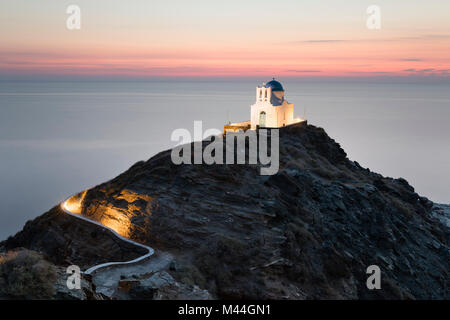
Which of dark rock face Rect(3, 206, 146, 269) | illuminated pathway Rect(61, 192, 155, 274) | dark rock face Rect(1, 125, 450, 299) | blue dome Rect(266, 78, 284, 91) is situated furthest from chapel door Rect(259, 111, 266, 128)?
dark rock face Rect(3, 206, 146, 269)

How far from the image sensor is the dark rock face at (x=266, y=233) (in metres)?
24.3

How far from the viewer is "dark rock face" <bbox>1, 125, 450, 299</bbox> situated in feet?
79.9

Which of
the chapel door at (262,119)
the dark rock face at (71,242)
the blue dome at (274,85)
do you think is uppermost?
the blue dome at (274,85)

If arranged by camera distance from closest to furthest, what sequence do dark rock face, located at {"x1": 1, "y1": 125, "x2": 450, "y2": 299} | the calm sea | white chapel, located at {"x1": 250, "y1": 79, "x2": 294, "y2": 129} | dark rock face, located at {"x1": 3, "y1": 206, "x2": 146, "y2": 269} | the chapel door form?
1. dark rock face, located at {"x1": 1, "y1": 125, "x2": 450, "y2": 299}
2. dark rock face, located at {"x1": 3, "y1": 206, "x2": 146, "y2": 269}
3. white chapel, located at {"x1": 250, "y1": 79, "x2": 294, "y2": 129}
4. the chapel door
5. the calm sea

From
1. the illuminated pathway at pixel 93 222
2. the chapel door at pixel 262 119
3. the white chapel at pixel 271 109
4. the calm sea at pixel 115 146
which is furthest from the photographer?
the calm sea at pixel 115 146

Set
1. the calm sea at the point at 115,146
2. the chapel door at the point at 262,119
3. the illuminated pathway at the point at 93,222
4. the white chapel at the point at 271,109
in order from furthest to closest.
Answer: the calm sea at the point at 115,146 < the chapel door at the point at 262,119 < the white chapel at the point at 271,109 < the illuminated pathway at the point at 93,222

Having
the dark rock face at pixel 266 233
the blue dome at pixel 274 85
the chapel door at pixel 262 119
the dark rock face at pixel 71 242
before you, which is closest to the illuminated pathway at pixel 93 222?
the dark rock face at pixel 71 242

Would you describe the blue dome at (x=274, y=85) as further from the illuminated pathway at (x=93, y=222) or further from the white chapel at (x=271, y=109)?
the illuminated pathway at (x=93, y=222)

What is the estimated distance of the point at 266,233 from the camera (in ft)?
87.9

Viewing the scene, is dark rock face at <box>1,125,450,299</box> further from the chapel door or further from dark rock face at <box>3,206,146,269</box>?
the chapel door

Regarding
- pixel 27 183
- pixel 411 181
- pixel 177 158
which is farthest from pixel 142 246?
pixel 411 181

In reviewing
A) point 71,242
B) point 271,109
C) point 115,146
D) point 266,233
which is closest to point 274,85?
point 271,109

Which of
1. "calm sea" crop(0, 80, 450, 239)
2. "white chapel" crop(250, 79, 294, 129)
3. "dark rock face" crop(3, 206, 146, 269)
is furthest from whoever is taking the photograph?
"calm sea" crop(0, 80, 450, 239)
